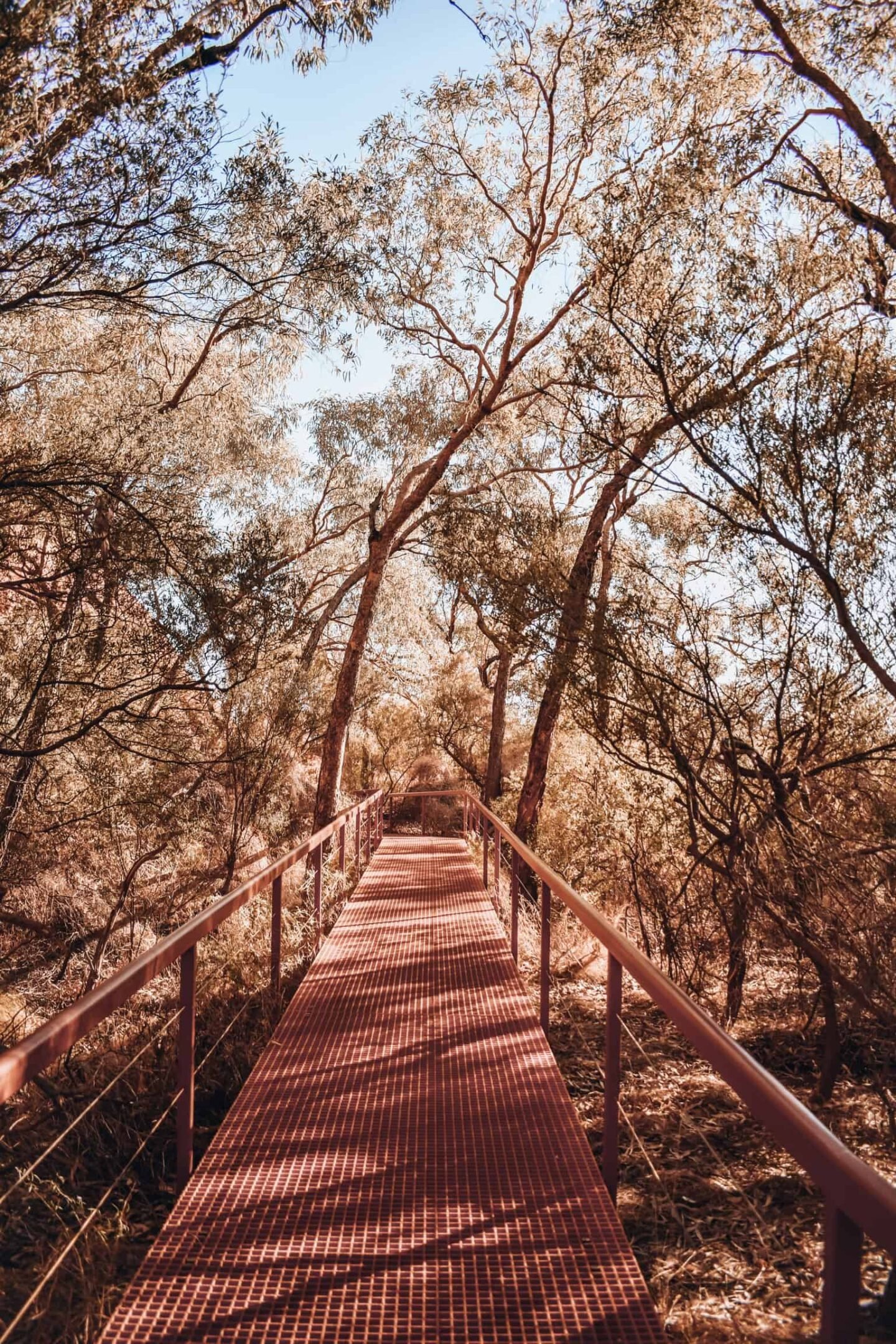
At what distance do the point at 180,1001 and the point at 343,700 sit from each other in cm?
1077

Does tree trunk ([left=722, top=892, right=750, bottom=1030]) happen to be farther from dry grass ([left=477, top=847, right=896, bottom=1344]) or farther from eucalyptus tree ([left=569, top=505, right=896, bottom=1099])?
dry grass ([left=477, top=847, right=896, bottom=1344])

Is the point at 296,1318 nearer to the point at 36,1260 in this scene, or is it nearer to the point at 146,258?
the point at 36,1260

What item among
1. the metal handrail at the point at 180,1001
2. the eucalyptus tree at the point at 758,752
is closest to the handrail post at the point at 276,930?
the metal handrail at the point at 180,1001

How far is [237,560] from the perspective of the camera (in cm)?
788

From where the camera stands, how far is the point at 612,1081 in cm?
311

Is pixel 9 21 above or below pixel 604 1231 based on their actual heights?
above

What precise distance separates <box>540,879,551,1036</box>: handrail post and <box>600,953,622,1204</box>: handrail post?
4.89 ft

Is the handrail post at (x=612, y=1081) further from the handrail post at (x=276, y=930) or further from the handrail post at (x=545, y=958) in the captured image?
the handrail post at (x=276, y=930)

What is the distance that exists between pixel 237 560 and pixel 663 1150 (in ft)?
17.2

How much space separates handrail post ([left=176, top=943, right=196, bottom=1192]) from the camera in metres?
3.08

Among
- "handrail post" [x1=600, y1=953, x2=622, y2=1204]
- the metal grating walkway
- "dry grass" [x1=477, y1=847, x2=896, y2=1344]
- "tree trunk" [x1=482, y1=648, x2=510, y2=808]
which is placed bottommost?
"dry grass" [x1=477, y1=847, x2=896, y2=1344]

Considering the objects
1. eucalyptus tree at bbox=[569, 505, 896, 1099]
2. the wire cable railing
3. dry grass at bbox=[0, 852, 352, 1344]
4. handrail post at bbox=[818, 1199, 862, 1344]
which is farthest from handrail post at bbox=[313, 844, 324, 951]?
handrail post at bbox=[818, 1199, 862, 1344]

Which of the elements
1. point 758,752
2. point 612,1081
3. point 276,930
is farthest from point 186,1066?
point 758,752

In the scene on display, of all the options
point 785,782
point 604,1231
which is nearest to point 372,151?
point 785,782
